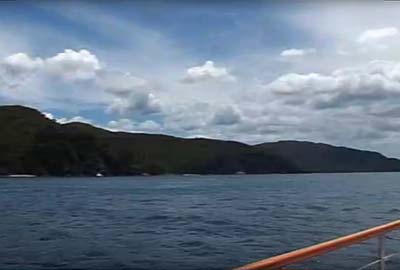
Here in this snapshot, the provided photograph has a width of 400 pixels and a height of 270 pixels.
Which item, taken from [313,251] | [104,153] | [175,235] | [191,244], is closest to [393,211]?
[175,235]

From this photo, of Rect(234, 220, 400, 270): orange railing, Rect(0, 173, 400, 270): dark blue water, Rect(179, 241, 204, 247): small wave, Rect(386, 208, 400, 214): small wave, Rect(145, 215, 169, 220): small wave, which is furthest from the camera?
Rect(386, 208, 400, 214): small wave

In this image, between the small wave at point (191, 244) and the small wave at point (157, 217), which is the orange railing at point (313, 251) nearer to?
the small wave at point (191, 244)

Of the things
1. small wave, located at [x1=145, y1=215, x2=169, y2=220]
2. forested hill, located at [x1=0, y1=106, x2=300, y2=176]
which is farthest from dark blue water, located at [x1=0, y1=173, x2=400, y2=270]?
forested hill, located at [x1=0, y1=106, x2=300, y2=176]

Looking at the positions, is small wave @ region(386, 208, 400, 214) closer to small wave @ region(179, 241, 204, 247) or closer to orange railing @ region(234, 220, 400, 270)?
small wave @ region(179, 241, 204, 247)

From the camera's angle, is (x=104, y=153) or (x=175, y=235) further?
(x=104, y=153)

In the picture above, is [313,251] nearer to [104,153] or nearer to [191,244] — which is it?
[191,244]

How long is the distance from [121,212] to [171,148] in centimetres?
7615

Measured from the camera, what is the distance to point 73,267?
1722 centimetres

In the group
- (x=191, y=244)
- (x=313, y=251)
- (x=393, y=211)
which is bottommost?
(x=191, y=244)

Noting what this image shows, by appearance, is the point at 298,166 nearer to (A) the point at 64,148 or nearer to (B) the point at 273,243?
(A) the point at 64,148

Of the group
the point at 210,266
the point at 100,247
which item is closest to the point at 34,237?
the point at 100,247

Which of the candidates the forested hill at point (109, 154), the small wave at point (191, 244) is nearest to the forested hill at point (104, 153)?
the forested hill at point (109, 154)

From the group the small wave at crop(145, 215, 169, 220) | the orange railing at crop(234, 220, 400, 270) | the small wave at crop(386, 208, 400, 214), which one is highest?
the orange railing at crop(234, 220, 400, 270)

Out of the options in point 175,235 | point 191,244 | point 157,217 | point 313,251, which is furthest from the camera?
point 157,217
